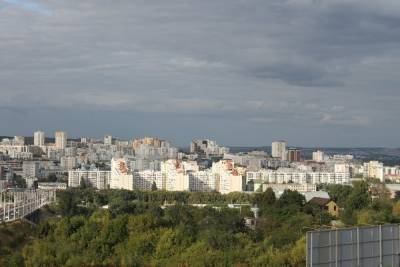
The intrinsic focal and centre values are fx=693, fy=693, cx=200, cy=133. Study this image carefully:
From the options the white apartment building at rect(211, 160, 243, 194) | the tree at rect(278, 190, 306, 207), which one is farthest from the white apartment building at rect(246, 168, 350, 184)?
the tree at rect(278, 190, 306, 207)

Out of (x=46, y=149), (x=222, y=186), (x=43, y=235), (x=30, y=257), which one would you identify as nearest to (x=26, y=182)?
(x=222, y=186)

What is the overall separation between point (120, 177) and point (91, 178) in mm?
5864

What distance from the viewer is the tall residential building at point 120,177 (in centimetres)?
6525

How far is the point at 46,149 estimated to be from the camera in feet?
366

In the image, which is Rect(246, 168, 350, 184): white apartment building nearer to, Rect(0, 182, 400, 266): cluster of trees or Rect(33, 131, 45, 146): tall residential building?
Rect(0, 182, 400, 266): cluster of trees

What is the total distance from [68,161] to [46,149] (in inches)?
823

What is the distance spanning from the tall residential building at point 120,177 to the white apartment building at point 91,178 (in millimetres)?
2421

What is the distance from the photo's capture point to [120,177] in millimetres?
66062

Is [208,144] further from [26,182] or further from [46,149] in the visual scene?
[26,182]

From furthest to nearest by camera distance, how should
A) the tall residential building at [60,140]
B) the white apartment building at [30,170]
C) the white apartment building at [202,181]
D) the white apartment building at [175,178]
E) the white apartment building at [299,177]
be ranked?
the tall residential building at [60,140]
the white apartment building at [30,170]
the white apartment building at [299,177]
the white apartment building at [202,181]
the white apartment building at [175,178]

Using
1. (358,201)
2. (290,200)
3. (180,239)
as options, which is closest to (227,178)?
(358,201)

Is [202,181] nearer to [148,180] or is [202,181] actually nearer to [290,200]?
[148,180]

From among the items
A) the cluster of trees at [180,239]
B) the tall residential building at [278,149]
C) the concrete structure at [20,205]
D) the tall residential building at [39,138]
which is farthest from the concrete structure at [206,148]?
the cluster of trees at [180,239]

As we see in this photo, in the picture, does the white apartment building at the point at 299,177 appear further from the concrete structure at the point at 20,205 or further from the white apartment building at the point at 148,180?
the concrete structure at the point at 20,205
